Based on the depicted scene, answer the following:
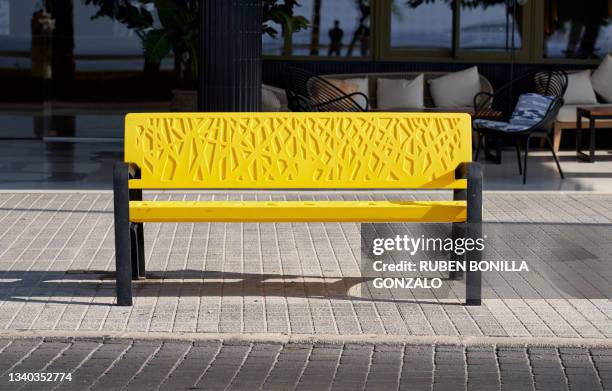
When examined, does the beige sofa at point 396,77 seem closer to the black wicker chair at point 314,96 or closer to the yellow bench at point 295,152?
the black wicker chair at point 314,96

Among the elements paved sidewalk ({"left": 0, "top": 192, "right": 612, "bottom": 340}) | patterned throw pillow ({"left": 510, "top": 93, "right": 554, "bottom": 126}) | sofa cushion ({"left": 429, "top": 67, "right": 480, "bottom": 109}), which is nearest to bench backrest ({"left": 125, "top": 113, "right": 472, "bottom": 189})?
paved sidewalk ({"left": 0, "top": 192, "right": 612, "bottom": 340})

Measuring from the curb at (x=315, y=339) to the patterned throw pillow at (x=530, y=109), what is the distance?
6.84 metres

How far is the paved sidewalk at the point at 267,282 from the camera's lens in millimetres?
6945

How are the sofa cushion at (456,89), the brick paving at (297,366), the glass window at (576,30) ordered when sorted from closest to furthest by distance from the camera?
the brick paving at (297,366) → the sofa cushion at (456,89) → the glass window at (576,30)

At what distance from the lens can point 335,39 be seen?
1634 centimetres

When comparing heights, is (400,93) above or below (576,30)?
below

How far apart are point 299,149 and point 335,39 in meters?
8.52

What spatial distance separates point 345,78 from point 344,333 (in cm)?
909

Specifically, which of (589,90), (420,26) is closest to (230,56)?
(420,26)

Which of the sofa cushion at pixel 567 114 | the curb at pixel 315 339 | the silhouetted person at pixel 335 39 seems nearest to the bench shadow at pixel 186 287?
the curb at pixel 315 339


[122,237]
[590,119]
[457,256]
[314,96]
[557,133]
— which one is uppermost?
[314,96]

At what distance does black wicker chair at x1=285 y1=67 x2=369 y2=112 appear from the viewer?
13.9m

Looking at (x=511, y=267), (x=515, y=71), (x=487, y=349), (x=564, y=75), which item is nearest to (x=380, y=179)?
(x=511, y=267)

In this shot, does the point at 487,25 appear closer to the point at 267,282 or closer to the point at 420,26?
the point at 420,26
